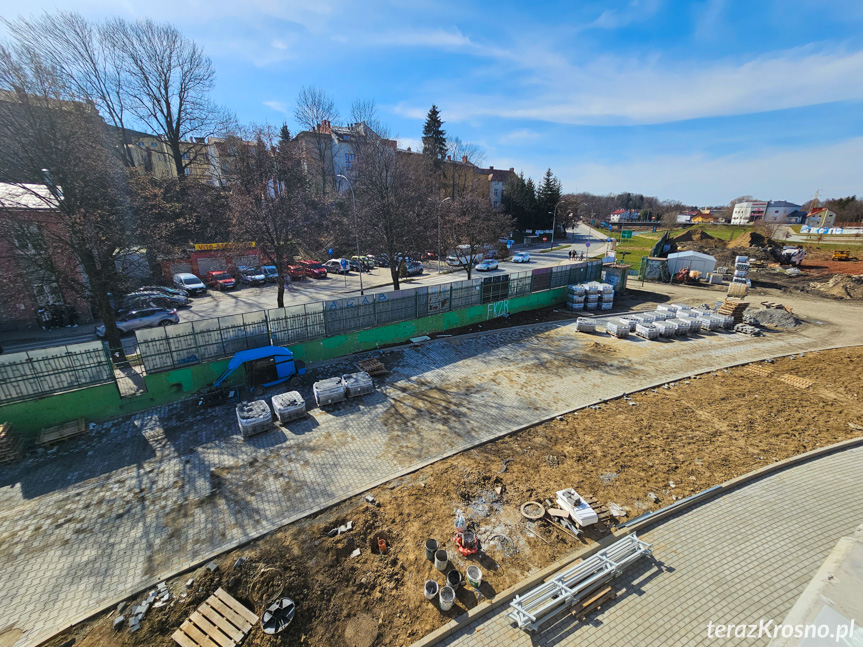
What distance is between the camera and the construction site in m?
5.61

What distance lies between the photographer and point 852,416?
36.4 feet

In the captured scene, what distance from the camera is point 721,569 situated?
20.6 feet

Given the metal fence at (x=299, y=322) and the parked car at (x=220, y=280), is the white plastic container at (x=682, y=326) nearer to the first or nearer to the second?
the metal fence at (x=299, y=322)

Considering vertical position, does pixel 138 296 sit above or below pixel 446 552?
above

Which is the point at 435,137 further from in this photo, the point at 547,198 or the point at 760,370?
the point at 760,370

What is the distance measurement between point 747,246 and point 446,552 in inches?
2057

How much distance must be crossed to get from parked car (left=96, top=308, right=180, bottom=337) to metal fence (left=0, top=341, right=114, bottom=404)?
31.3 ft

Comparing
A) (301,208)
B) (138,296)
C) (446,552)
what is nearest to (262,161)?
(301,208)

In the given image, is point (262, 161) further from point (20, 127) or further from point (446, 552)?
point (446, 552)

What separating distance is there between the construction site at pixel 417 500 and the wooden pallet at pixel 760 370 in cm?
19

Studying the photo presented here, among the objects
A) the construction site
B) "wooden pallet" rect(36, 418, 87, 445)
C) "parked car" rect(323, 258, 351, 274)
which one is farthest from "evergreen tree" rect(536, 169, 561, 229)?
"wooden pallet" rect(36, 418, 87, 445)

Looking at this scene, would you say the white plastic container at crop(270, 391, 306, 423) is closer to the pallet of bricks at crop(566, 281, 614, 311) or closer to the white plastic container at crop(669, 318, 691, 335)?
the white plastic container at crop(669, 318, 691, 335)

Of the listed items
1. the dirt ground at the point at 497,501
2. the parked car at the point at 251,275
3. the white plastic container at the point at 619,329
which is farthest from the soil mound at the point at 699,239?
the parked car at the point at 251,275

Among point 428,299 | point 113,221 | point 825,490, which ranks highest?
point 113,221
